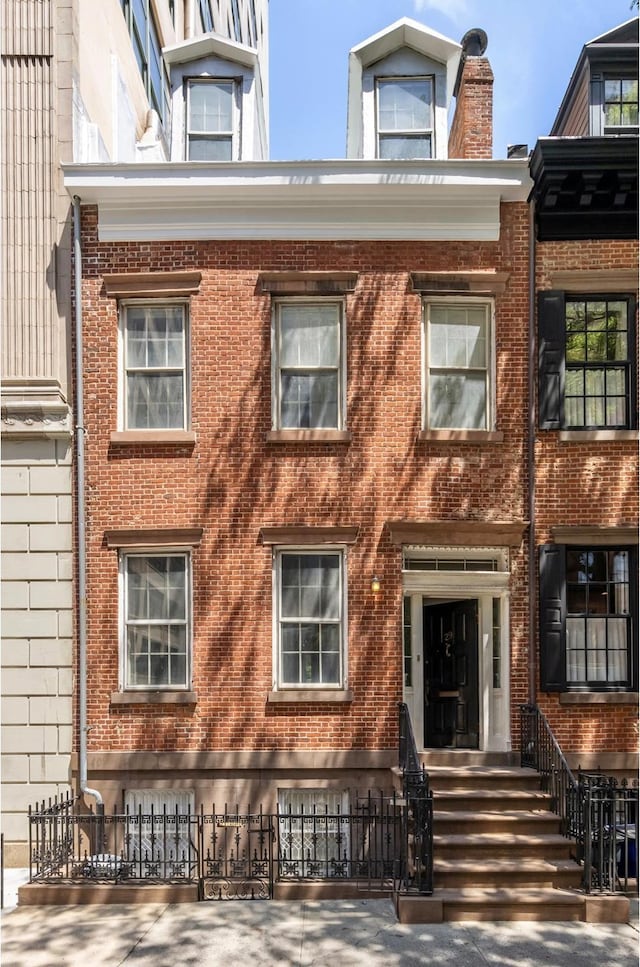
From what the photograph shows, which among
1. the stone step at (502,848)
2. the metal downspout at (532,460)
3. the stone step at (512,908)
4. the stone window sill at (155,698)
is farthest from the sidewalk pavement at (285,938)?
the metal downspout at (532,460)

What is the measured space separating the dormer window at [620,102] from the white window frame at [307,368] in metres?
5.18

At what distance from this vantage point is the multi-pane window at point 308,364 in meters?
11.8

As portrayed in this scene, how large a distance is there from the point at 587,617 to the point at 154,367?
7.17m

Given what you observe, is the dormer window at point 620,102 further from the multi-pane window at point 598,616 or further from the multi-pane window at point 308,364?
the multi-pane window at point 598,616

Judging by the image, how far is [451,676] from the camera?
39.9 ft

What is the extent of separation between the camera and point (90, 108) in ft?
41.8

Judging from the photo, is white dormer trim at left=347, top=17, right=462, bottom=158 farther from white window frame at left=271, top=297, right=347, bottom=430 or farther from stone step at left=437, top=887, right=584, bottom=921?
stone step at left=437, top=887, right=584, bottom=921

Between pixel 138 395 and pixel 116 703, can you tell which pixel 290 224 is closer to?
pixel 138 395

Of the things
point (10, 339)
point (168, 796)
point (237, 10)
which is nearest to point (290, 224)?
point (10, 339)

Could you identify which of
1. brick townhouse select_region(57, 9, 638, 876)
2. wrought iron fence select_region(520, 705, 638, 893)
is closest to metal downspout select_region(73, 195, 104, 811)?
brick townhouse select_region(57, 9, 638, 876)

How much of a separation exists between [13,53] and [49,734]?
9.65m

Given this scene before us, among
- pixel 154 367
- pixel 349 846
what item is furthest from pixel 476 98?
pixel 349 846

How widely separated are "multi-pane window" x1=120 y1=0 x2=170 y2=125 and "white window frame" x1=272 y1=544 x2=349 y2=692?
35.6ft

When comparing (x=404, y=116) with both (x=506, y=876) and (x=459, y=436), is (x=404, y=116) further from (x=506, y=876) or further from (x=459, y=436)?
(x=506, y=876)
